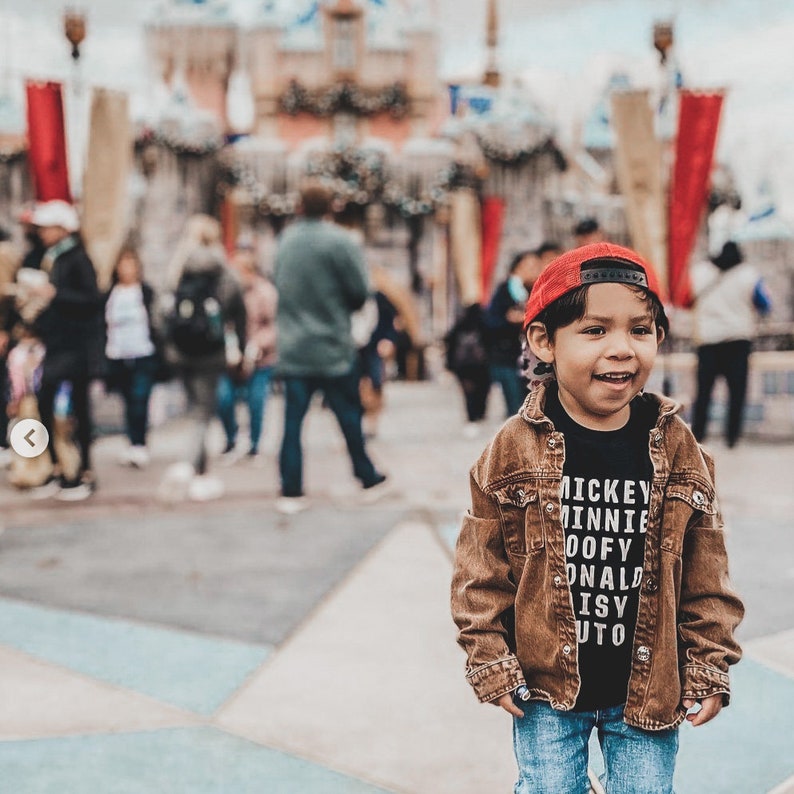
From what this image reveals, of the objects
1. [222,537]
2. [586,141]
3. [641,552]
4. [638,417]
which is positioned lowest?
[222,537]

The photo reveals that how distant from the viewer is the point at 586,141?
31.9 meters

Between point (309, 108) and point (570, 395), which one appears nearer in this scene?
point (570, 395)

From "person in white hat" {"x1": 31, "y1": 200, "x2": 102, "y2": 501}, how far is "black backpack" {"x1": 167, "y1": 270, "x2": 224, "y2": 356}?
1.59ft

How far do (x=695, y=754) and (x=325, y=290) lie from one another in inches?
140

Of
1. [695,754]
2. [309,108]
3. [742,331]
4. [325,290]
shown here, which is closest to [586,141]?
[309,108]

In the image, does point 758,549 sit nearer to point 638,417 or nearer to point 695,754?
point 695,754

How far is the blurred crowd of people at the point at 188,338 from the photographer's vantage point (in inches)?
224

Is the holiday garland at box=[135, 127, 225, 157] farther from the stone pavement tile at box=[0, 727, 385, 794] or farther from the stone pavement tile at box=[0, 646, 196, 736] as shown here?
the stone pavement tile at box=[0, 727, 385, 794]

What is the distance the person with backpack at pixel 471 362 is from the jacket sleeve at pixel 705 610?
25.4 ft

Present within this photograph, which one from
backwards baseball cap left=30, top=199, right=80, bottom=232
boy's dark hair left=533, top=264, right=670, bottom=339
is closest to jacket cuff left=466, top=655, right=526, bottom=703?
boy's dark hair left=533, top=264, right=670, bottom=339

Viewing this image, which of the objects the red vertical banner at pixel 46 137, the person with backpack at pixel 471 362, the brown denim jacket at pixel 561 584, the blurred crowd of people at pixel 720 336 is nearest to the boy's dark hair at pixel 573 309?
the brown denim jacket at pixel 561 584

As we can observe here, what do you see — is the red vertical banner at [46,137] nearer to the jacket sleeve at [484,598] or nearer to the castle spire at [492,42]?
the jacket sleeve at [484,598]

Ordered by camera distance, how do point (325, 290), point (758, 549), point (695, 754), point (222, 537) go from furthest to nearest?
point (325, 290)
point (222, 537)
point (758, 549)
point (695, 754)

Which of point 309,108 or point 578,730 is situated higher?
point 309,108
